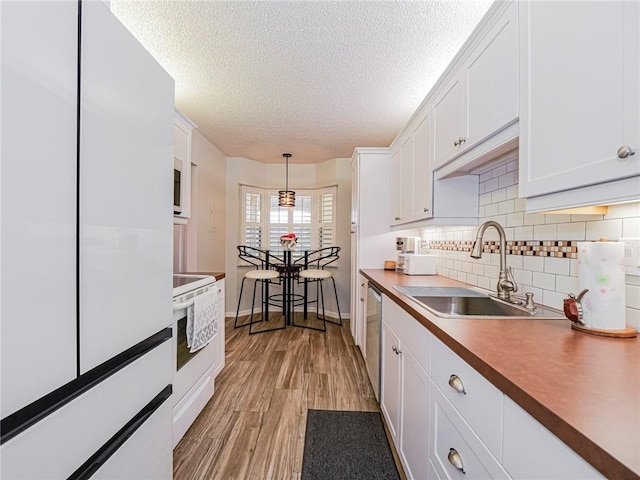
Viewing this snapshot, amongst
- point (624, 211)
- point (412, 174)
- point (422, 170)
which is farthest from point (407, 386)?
point (412, 174)

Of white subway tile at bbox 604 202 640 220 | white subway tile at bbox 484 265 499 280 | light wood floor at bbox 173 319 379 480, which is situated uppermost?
white subway tile at bbox 604 202 640 220

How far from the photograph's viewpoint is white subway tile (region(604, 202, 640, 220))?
0.93 metres

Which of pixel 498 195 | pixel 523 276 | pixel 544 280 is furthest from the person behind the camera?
pixel 498 195

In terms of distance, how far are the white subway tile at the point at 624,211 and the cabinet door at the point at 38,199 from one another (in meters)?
1.67

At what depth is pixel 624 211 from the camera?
0.96 metres

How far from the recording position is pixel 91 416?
0.76m

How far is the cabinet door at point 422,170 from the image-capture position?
1929 millimetres

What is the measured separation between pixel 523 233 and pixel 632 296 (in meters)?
0.57

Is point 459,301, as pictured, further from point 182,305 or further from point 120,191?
point 120,191

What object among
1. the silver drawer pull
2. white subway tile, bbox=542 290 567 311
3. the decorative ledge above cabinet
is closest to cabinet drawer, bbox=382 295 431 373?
the silver drawer pull

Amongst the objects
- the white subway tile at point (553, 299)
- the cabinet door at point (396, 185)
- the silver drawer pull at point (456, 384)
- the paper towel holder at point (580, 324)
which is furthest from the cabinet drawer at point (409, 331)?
the cabinet door at point (396, 185)

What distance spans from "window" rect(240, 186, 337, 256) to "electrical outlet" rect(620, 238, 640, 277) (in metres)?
3.76

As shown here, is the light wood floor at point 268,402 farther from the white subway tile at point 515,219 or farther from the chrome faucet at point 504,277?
the white subway tile at point 515,219

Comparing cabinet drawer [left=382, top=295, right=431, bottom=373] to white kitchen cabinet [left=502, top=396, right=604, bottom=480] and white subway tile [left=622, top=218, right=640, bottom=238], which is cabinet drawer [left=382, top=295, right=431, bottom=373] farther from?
white subway tile [left=622, top=218, right=640, bottom=238]
